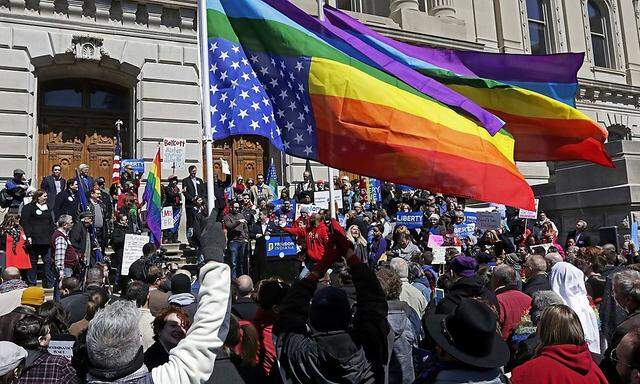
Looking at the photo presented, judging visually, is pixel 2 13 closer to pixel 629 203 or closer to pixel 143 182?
pixel 143 182

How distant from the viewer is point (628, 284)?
4.41 m

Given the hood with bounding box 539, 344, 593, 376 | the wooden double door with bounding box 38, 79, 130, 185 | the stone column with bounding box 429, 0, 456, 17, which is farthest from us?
the stone column with bounding box 429, 0, 456, 17

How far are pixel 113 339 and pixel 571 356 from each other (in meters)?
2.40

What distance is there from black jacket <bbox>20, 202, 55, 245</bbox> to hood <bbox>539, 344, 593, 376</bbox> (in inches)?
356

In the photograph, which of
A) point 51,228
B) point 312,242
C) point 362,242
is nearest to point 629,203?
point 362,242

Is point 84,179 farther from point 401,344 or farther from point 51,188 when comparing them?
point 401,344

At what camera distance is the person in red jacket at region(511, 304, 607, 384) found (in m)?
3.10

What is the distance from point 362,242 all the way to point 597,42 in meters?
27.2

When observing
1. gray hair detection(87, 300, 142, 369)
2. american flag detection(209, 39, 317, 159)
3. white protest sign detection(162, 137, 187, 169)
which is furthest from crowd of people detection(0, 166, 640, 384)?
white protest sign detection(162, 137, 187, 169)

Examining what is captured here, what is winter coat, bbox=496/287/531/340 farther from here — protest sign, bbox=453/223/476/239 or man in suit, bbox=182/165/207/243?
man in suit, bbox=182/165/207/243

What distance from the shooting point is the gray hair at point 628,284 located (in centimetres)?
436

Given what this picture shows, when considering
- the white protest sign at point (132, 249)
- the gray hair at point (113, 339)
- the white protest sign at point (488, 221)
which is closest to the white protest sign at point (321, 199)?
the white protest sign at point (488, 221)

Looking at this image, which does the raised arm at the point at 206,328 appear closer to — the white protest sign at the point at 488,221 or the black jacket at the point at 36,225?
the black jacket at the point at 36,225

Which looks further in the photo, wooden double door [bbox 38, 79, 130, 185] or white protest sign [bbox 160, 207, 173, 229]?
wooden double door [bbox 38, 79, 130, 185]
